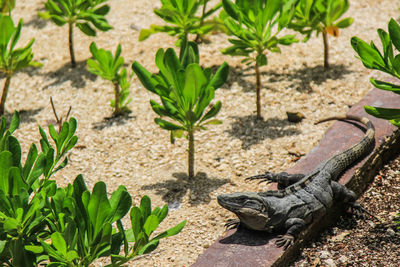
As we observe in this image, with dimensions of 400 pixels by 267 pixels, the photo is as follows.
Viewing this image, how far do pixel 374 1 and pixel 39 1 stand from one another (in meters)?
4.13

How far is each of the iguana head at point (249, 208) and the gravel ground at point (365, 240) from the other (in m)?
0.34

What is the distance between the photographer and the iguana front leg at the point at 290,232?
3.34 metres

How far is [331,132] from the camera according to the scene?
4.38 m

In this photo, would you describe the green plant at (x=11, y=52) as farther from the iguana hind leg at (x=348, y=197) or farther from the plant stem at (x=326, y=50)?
the iguana hind leg at (x=348, y=197)

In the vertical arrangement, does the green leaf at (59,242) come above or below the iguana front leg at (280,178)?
above

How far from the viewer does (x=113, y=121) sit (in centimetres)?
491

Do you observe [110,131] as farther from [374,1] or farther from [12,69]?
[374,1]

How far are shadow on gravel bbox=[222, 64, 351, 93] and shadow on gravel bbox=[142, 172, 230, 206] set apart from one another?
1.32 m

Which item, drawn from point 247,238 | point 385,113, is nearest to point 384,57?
point 385,113

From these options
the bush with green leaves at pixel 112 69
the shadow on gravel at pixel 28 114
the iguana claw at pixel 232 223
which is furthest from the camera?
the shadow on gravel at pixel 28 114

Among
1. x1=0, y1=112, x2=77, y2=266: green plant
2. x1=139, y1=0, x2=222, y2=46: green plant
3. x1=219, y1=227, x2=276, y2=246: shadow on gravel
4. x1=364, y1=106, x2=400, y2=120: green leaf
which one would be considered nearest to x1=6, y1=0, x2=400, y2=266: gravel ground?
x1=219, y1=227, x2=276, y2=246: shadow on gravel

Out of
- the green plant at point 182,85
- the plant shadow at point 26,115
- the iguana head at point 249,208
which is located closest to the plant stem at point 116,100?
the plant shadow at point 26,115

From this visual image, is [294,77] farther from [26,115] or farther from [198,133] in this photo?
[26,115]

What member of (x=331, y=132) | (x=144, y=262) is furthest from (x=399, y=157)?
(x=144, y=262)
